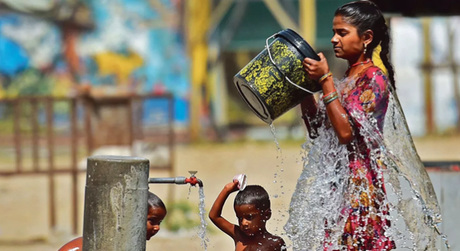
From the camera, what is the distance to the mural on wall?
1589 centimetres

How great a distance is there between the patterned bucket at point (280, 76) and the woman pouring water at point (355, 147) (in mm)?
67

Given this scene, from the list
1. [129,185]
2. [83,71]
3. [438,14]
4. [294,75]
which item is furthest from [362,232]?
[83,71]

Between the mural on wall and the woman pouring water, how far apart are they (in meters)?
13.0

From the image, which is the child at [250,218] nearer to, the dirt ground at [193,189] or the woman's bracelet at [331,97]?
the dirt ground at [193,189]

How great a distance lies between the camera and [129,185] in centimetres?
257

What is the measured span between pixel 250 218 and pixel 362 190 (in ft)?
1.96

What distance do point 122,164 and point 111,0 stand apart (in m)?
14.2

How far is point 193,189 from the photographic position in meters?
8.51

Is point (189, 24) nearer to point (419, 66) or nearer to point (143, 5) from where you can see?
point (143, 5)

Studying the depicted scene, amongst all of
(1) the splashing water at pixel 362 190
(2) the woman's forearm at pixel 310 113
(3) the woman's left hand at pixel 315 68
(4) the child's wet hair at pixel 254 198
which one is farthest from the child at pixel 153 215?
(3) the woman's left hand at pixel 315 68

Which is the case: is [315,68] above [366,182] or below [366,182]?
above

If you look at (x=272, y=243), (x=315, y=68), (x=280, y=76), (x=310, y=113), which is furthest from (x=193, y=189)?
(x=315, y=68)

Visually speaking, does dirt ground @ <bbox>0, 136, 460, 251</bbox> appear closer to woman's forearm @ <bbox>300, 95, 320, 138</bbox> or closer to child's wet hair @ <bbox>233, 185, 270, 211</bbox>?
child's wet hair @ <bbox>233, 185, 270, 211</bbox>

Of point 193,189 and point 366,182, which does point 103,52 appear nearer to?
point 193,189
